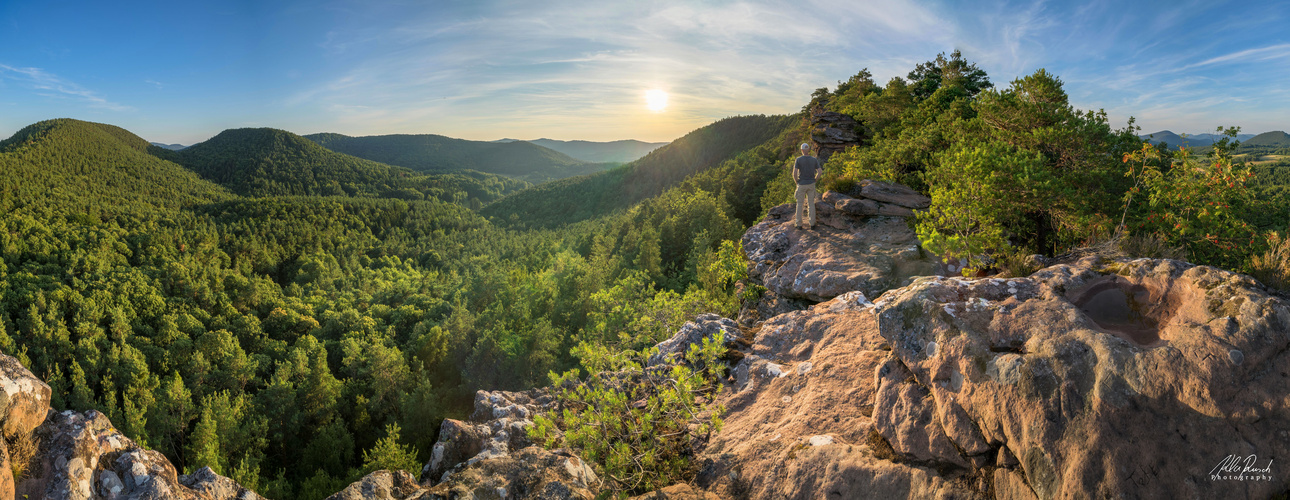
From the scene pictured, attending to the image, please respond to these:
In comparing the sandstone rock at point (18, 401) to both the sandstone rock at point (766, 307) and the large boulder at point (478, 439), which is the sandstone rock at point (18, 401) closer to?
the large boulder at point (478, 439)

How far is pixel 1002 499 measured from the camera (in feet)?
15.8

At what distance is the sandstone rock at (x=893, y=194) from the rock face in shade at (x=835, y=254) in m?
0.26

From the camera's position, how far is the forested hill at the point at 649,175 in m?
113

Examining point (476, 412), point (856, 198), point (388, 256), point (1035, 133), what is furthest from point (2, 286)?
point (1035, 133)

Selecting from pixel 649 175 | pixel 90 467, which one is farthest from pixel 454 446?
pixel 649 175

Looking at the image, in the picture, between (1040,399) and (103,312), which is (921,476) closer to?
(1040,399)

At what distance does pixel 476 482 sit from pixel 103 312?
8345cm

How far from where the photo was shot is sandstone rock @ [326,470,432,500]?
699 cm

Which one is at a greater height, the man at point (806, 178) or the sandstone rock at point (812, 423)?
the man at point (806, 178)

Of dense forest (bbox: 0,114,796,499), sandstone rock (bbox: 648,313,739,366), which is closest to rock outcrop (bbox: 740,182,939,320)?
dense forest (bbox: 0,114,796,499)

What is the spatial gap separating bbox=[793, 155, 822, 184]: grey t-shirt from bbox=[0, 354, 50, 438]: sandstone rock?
15.2 m

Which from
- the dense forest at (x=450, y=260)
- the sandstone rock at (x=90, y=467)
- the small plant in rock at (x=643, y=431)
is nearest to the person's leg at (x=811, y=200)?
the dense forest at (x=450, y=260)

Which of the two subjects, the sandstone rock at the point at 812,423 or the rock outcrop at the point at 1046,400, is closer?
the rock outcrop at the point at 1046,400

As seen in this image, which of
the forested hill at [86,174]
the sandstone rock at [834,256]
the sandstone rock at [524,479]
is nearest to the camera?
the sandstone rock at [524,479]
